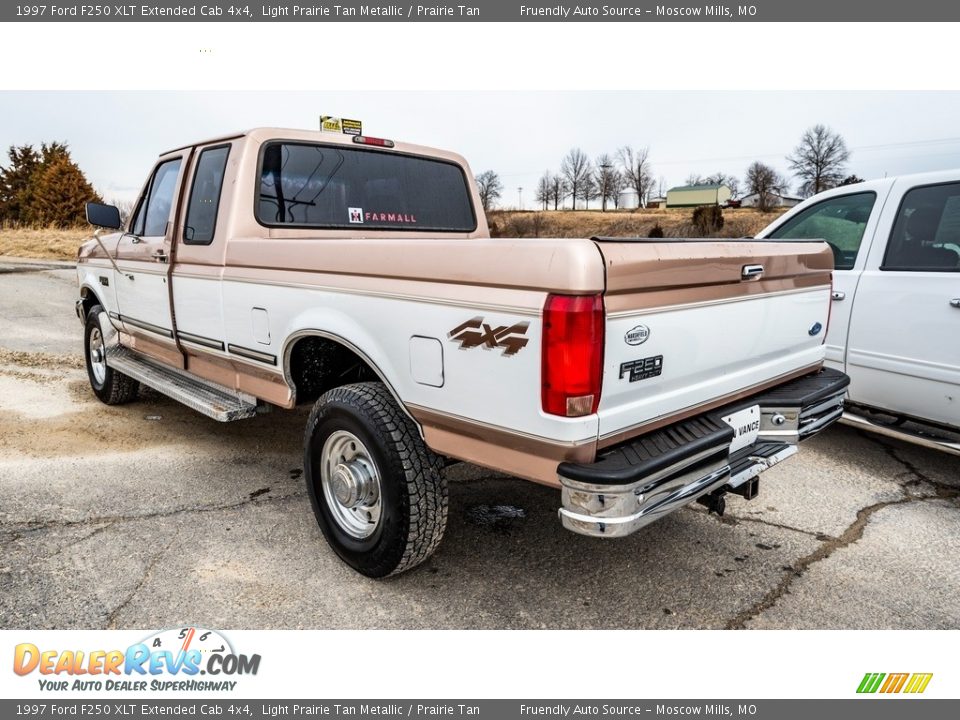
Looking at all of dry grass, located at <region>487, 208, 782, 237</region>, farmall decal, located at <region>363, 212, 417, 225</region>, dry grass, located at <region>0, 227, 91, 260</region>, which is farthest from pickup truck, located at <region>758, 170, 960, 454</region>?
dry grass, located at <region>0, 227, 91, 260</region>

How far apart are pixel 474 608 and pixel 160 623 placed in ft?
4.22

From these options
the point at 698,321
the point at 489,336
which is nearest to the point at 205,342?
the point at 489,336

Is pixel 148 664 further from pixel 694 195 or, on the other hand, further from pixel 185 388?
pixel 694 195

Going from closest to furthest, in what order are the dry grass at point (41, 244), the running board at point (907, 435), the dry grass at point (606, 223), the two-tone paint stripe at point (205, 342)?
the two-tone paint stripe at point (205, 342) → the running board at point (907, 435) → the dry grass at point (41, 244) → the dry grass at point (606, 223)

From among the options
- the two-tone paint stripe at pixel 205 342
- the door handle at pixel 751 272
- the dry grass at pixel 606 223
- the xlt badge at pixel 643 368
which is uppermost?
the dry grass at pixel 606 223

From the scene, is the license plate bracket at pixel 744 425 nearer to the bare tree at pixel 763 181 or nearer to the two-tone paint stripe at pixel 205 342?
the two-tone paint stripe at pixel 205 342

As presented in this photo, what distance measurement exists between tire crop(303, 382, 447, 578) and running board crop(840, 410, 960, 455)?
10.3 ft

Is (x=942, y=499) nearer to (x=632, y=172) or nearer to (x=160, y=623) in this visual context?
(x=160, y=623)

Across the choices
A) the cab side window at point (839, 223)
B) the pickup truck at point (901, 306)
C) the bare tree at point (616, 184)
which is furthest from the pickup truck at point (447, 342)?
the bare tree at point (616, 184)

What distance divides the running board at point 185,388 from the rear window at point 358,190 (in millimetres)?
1097

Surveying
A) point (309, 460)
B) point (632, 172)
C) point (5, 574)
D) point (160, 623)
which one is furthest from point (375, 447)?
point (632, 172)

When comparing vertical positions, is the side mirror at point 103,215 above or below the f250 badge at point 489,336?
above

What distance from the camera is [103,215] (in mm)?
4801

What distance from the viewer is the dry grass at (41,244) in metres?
21.1
